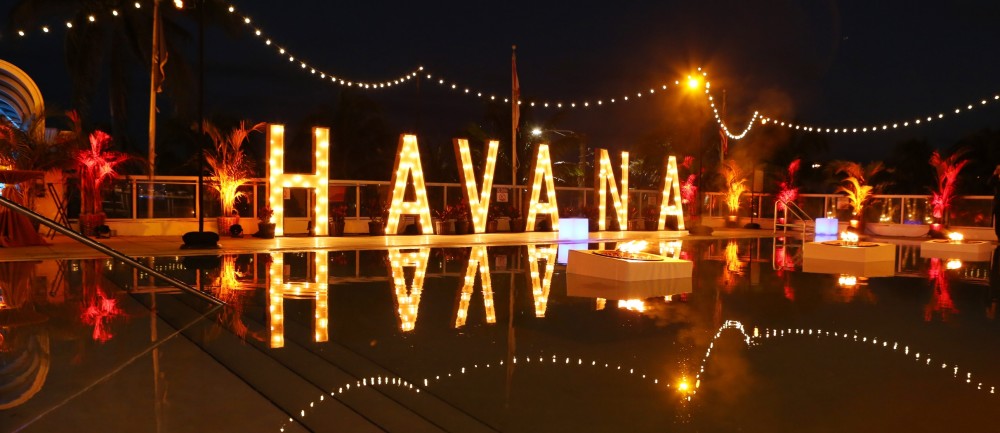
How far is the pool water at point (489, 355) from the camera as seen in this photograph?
188 inches

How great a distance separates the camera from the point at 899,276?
14.0m

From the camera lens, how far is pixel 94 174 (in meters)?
19.7

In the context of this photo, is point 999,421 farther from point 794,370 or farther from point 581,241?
point 581,241

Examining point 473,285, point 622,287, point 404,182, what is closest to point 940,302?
point 622,287

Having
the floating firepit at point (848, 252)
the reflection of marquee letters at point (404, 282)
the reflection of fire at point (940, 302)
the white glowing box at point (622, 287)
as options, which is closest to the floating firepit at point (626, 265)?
the white glowing box at point (622, 287)

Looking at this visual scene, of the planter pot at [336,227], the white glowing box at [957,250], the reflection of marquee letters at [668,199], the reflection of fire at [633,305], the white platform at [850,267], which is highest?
the reflection of marquee letters at [668,199]

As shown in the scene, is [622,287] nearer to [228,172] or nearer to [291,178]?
[291,178]

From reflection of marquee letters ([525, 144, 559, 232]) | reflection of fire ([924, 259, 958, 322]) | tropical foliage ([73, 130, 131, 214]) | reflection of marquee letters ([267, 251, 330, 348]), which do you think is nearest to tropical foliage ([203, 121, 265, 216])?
tropical foliage ([73, 130, 131, 214])

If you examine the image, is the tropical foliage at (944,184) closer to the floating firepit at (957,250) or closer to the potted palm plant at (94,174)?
the floating firepit at (957,250)

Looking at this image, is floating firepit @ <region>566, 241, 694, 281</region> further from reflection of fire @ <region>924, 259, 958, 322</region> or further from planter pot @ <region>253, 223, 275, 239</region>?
planter pot @ <region>253, 223, 275, 239</region>

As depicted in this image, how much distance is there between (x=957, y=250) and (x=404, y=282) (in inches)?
650

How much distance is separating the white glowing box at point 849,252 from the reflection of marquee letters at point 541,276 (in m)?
6.28

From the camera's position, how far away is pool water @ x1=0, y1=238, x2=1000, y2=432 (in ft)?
15.7

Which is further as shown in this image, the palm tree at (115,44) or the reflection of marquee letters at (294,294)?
the palm tree at (115,44)
